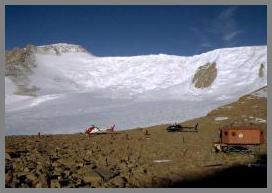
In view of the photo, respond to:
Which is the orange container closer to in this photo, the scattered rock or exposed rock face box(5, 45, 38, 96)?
the scattered rock

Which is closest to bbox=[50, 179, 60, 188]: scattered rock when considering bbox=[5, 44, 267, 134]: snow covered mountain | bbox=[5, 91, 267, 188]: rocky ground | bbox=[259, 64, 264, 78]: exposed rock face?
bbox=[5, 91, 267, 188]: rocky ground

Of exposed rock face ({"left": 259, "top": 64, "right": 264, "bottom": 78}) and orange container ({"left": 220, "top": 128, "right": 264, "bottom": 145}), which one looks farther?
exposed rock face ({"left": 259, "top": 64, "right": 264, "bottom": 78})

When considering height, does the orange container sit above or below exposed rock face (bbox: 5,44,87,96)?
below

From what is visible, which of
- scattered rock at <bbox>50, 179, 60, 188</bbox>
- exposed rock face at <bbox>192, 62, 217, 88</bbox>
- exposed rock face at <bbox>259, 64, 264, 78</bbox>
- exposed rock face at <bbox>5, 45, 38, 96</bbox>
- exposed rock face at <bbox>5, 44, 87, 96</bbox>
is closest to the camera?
scattered rock at <bbox>50, 179, 60, 188</bbox>

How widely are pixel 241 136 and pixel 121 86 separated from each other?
69.1 m

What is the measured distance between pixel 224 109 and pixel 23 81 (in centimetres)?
6482

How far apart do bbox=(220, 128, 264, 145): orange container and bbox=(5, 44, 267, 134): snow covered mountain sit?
83.0 feet

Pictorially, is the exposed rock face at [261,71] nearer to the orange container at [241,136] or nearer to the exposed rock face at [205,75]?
the exposed rock face at [205,75]

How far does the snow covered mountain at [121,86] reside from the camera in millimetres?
56094

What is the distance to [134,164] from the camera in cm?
1898

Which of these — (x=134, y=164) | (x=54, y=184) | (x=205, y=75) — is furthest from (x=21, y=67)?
(x=54, y=184)

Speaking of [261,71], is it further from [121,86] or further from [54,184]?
[54,184]

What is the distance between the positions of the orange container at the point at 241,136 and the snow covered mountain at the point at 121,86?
996 inches

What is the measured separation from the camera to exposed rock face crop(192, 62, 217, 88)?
84.0 metres
